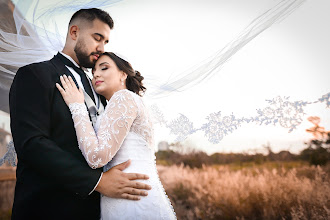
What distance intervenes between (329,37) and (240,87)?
1425 millimetres

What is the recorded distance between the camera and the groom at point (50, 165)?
5.46ft

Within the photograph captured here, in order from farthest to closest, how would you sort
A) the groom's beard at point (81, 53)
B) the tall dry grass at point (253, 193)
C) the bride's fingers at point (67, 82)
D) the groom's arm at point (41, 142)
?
the tall dry grass at point (253, 193) < the groom's beard at point (81, 53) < the bride's fingers at point (67, 82) < the groom's arm at point (41, 142)

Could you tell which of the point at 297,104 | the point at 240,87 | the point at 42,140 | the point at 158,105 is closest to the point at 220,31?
the point at 240,87

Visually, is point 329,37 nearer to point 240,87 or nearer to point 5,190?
point 240,87

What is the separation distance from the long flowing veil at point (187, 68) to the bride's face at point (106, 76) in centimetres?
86

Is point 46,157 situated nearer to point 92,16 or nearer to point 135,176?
point 135,176

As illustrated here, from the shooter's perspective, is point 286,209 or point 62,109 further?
point 286,209

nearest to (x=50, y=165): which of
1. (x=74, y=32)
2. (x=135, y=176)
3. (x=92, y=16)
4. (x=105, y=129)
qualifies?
(x=105, y=129)

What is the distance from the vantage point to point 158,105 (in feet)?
10.4

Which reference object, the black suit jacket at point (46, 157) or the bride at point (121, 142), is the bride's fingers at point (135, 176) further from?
the black suit jacket at point (46, 157)

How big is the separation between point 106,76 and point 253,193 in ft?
9.15

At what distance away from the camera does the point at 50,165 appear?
5.38 ft

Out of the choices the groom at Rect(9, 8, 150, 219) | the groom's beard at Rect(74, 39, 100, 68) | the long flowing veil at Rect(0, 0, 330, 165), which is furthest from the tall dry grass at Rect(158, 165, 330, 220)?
the groom's beard at Rect(74, 39, 100, 68)

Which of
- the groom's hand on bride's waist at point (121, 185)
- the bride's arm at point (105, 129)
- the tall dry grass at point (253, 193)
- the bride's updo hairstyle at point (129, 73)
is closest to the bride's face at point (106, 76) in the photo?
the bride's updo hairstyle at point (129, 73)
